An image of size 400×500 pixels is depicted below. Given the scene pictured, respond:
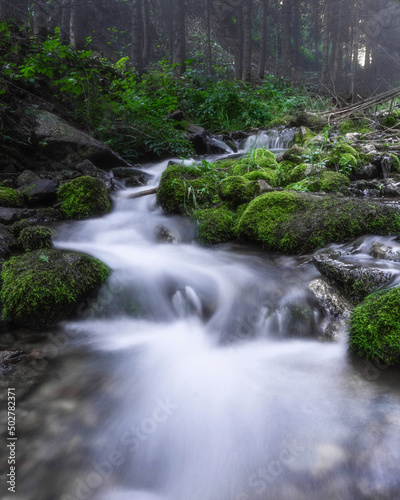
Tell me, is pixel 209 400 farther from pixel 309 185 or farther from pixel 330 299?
pixel 309 185

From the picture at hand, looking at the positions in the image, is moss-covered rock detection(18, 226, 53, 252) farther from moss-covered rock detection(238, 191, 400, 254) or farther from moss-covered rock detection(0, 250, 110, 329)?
moss-covered rock detection(238, 191, 400, 254)

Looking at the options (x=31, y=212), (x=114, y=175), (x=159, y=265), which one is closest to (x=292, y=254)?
(x=159, y=265)

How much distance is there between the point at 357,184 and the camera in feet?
16.6

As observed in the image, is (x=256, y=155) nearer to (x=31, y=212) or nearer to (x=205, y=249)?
(x=205, y=249)

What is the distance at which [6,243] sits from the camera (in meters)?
3.52

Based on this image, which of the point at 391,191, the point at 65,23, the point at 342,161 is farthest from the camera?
the point at 65,23

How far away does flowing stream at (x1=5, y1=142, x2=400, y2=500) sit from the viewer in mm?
1604

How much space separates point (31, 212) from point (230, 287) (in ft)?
11.0

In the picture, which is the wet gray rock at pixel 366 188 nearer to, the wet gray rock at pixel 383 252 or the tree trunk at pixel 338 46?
the wet gray rock at pixel 383 252

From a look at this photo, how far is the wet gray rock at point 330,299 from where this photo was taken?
262cm

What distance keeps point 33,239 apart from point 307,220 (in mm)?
3151

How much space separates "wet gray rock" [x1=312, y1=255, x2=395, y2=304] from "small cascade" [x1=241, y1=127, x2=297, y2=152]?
6.76 meters

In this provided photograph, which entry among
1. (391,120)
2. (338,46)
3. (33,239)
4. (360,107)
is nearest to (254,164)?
(33,239)

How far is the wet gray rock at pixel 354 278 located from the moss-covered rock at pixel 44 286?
227 cm
